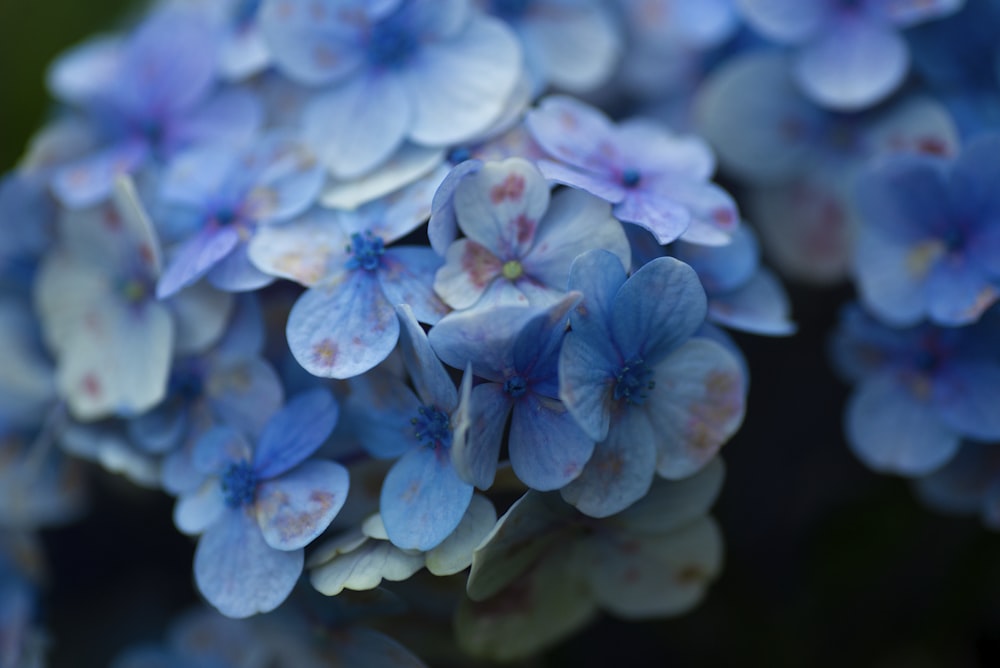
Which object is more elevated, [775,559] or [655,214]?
[655,214]

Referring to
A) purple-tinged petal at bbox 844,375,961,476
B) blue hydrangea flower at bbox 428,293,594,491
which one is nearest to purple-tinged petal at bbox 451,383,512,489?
blue hydrangea flower at bbox 428,293,594,491

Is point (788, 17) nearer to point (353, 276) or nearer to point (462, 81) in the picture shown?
point (462, 81)

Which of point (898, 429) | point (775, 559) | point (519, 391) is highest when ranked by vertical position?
point (519, 391)

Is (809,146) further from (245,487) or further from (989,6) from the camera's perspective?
(245,487)

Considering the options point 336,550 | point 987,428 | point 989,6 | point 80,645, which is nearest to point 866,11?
point 989,6

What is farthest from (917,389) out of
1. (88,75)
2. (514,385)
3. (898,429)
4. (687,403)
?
(88,75)

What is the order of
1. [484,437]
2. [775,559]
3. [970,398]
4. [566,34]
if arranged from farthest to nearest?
[775,559] → [566,34] → [970,398] → [484,437]
